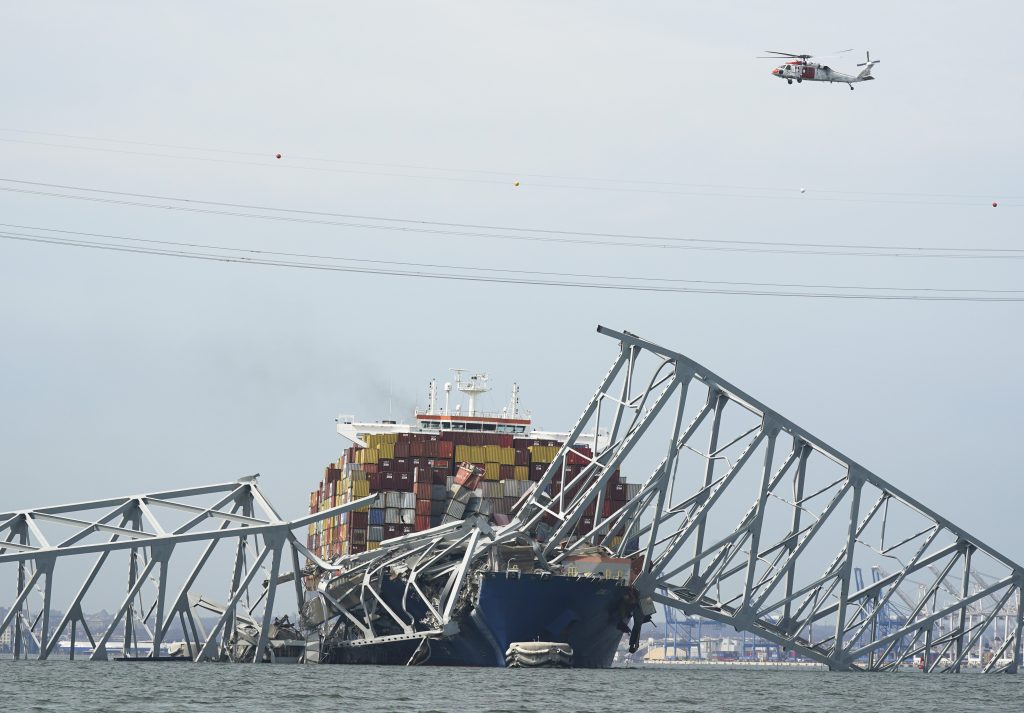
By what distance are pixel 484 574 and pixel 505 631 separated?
279 cm

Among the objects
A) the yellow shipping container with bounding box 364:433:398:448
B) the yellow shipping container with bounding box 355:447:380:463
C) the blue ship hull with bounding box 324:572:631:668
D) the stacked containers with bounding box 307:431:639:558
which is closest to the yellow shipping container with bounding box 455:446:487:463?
the stacked containers with bounding box 307:431:639:558

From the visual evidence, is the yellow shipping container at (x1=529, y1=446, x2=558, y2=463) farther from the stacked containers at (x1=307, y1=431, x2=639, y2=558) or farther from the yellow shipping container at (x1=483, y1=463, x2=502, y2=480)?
the yellow shipping container at (x1=483, y1=463, x2=502, y2=480)

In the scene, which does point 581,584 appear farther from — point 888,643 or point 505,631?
point 888,643

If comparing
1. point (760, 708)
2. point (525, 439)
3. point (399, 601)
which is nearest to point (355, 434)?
point (525, 439)

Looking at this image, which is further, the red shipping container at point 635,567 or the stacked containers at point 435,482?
the stacked containers at point 435,482

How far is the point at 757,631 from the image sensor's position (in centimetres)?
7438

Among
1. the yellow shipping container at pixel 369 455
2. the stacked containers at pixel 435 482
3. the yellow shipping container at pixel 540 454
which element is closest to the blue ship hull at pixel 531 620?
the stacked containers at pixel 435 482

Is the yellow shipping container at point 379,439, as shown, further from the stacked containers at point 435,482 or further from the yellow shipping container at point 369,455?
the yellow shipping container at point 369,455

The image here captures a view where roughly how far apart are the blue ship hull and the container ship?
46 mm

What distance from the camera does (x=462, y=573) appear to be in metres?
69.4

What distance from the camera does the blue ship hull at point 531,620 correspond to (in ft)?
233

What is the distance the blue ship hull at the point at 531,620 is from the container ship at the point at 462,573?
0.15ft

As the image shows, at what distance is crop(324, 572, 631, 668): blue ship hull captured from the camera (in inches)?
2798

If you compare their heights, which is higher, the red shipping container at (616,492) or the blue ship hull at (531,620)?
the red shipping container at (616,492)
